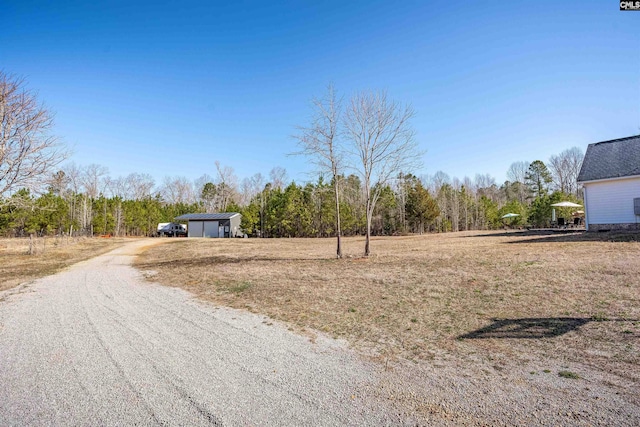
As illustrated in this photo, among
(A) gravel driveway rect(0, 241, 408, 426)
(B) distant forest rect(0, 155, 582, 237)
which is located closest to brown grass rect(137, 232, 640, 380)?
(A) gravel driveway rect(0, 241, 408, 426)

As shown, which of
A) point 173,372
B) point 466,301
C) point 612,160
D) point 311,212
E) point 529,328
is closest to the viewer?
point 173,372

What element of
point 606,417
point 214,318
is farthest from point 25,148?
point 606,417

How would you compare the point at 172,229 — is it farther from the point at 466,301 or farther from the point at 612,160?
the point at 612,160

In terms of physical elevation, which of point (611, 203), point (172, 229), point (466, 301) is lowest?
point (466, 301)

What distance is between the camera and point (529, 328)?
438cm

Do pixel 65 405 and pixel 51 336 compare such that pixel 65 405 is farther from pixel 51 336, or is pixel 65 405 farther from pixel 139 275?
pixel 139 275

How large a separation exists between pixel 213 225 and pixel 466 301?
36767 millimetres

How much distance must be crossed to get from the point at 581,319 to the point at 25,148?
21086 millimetres

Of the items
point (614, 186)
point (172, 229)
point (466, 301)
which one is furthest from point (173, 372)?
point (172, 229)

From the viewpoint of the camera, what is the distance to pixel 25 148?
49.0 ft

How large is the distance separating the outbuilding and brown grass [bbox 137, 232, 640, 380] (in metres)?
29.0

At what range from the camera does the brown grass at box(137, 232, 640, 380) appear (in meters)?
3.88

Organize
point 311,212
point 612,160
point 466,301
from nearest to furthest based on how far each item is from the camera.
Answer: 1. point 466,301
2. point 612,160
3. point 311,212

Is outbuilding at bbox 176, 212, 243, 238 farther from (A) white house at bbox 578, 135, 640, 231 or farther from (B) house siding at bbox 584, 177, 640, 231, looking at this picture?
(B) house siding at bbox 584, 177, 640, 231
